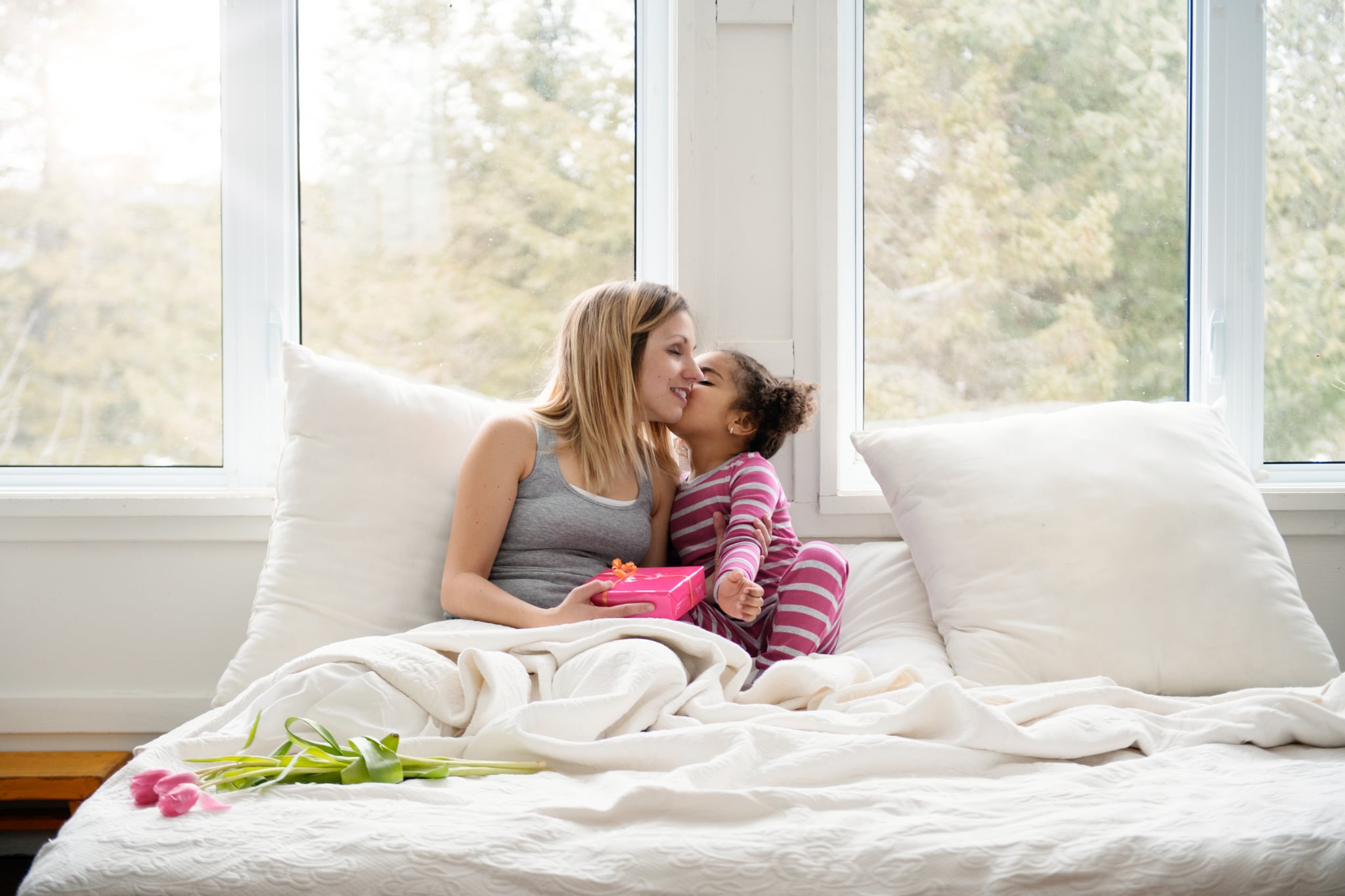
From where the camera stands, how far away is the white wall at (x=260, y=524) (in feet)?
6.13

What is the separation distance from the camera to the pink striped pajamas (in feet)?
4.93

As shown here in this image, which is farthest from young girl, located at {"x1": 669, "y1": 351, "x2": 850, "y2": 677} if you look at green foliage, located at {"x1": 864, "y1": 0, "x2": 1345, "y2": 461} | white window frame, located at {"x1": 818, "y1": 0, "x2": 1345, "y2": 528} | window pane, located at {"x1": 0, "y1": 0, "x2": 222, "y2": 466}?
window pane, located at {"x1": 0, "y1": 0, "x2": 222, "y2": 466}

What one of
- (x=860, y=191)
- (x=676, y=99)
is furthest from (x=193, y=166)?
(x=860, y=191)

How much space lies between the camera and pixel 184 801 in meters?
0.89

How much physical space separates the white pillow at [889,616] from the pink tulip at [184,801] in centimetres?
93

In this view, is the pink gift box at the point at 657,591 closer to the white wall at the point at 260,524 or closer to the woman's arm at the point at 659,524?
the woman's arm at the point at 659,524

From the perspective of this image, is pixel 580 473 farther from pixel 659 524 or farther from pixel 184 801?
pixel 184 801

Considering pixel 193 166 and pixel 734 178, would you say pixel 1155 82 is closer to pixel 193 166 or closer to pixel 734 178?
pixel 734 178

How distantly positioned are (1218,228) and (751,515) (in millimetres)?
1299

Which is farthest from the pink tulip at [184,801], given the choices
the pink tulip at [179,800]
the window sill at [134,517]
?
the window sill at [134,517]

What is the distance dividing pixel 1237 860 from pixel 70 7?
8.11 ft

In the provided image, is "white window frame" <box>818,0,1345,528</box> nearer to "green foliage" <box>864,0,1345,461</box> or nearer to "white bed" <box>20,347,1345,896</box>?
"green foliage" <box>864,0,1345,461</box>

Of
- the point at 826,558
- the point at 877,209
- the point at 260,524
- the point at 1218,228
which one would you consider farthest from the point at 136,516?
the point at 1218,228

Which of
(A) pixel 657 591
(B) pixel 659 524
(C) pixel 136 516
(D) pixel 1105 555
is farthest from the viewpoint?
(C) pixel 136 516
